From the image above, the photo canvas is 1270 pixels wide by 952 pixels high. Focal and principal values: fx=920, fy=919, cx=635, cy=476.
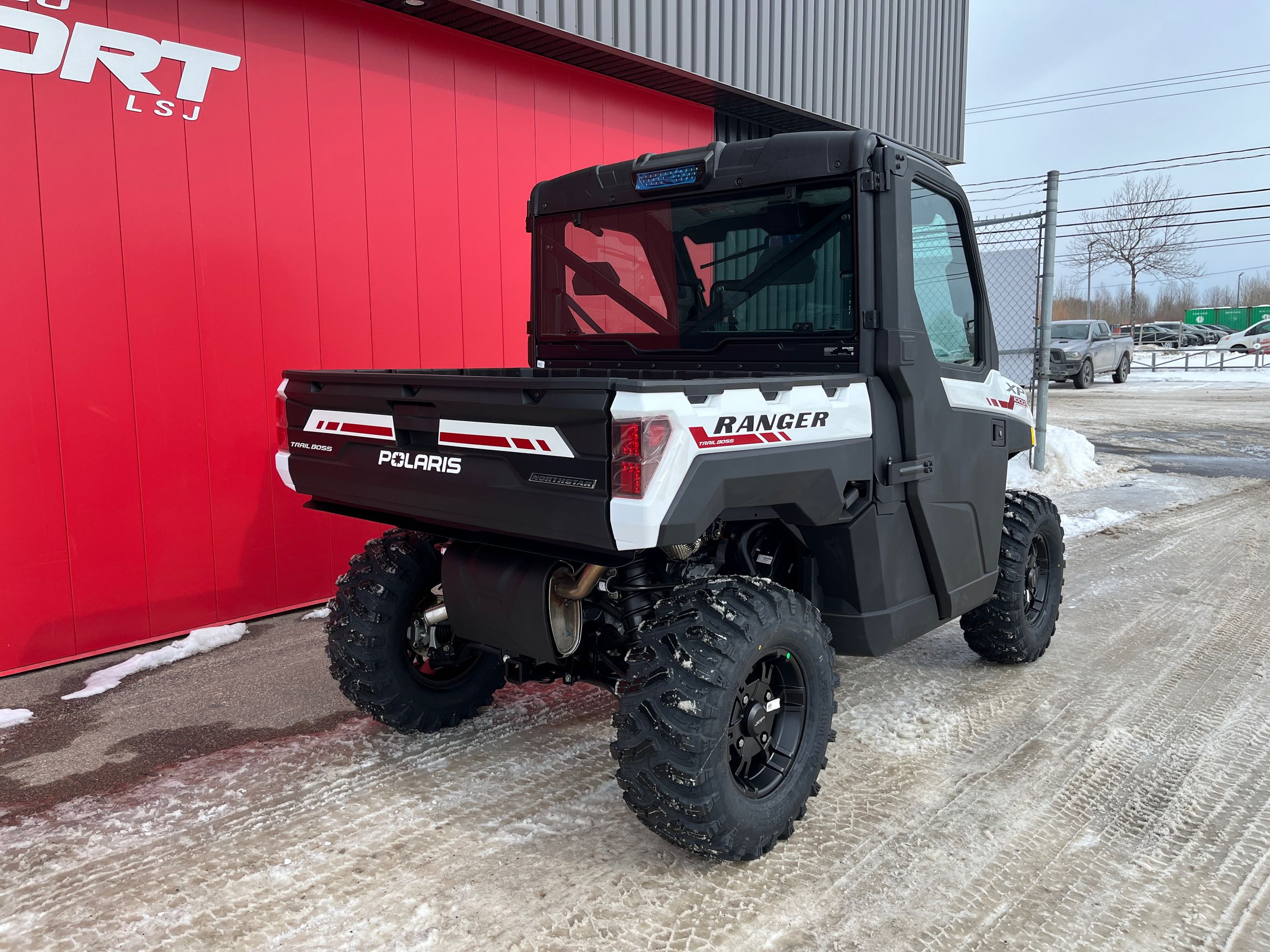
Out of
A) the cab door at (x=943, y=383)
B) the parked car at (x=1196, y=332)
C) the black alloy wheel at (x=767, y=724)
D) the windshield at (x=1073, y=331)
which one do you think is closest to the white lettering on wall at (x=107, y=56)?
the cab door at (x=943, y=383)

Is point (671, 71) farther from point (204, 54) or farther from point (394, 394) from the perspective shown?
point (394, 394)

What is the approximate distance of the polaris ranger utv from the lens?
104 inches

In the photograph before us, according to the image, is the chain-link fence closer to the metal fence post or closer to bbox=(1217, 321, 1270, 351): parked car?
the metal fence post

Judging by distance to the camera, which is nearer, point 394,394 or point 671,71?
point 394,394

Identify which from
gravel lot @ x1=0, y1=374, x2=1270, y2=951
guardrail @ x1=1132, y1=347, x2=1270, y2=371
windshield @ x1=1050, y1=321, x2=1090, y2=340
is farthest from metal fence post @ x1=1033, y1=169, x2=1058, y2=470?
guardrail @ x1=1132, y1=347, x2=1270, y2=371

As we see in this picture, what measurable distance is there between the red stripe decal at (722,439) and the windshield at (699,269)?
2.82 ft

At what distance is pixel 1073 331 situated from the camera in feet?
75.4

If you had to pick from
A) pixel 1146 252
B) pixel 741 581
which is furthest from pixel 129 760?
pixel 1146 252

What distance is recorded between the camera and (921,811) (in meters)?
3.19

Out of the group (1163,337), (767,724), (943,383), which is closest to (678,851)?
(767,724)

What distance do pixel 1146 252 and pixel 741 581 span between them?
148 ft

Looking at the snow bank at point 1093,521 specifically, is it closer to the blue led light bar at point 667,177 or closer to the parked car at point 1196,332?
the blue led light bar at point 667,177

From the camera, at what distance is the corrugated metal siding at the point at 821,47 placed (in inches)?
264

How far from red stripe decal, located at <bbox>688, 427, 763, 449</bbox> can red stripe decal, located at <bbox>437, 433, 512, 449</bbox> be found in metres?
0.56
